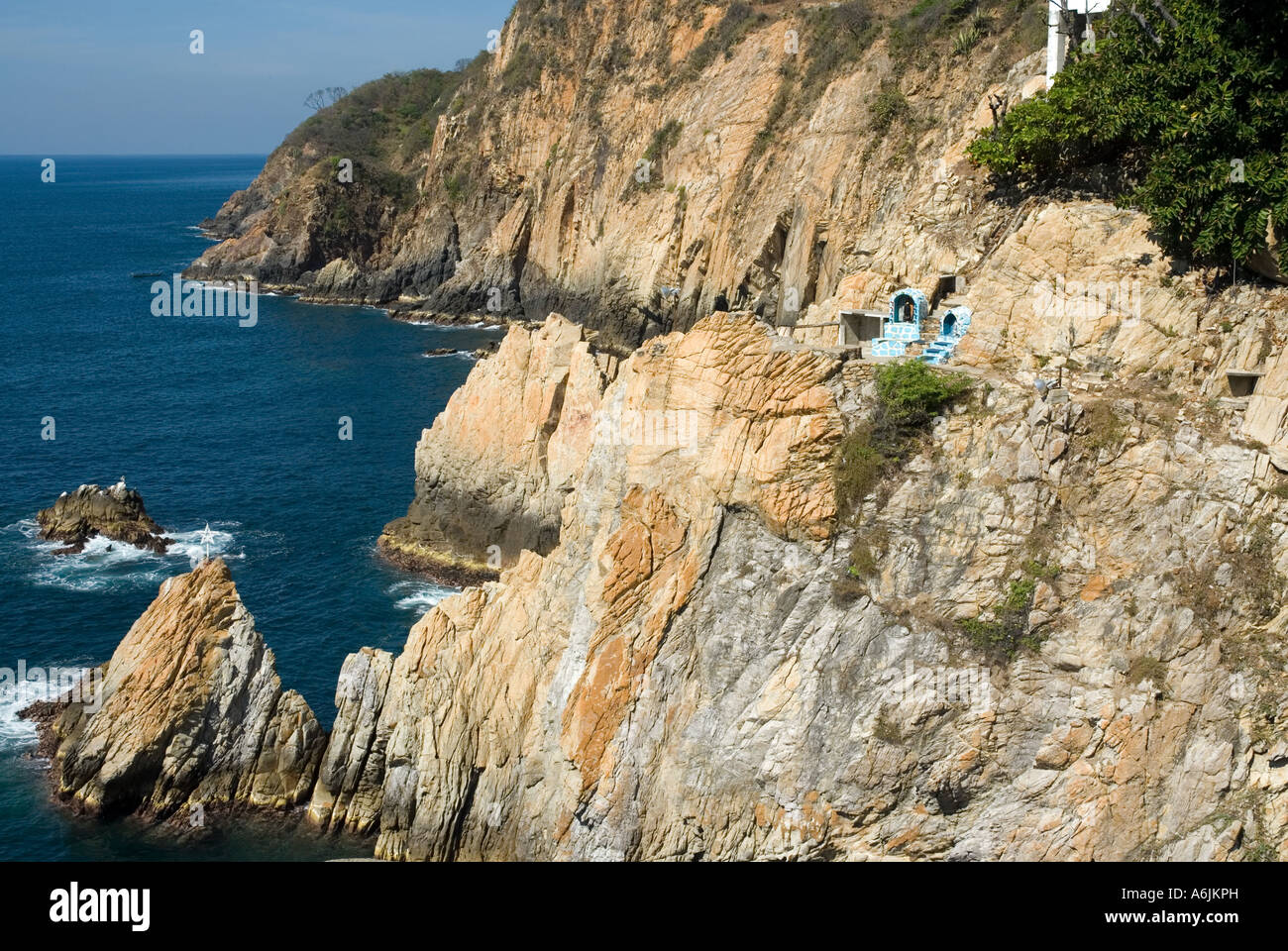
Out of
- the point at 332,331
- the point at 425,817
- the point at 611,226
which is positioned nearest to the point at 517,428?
the point at 425,817

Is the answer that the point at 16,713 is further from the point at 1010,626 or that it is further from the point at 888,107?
the point at 888,107

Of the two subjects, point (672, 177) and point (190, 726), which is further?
point (672, 177)

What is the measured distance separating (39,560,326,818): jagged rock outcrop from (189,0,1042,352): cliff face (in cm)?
2155

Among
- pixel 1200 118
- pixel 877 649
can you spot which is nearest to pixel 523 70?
pixel 1200 118

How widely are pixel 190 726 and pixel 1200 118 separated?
97.3ft

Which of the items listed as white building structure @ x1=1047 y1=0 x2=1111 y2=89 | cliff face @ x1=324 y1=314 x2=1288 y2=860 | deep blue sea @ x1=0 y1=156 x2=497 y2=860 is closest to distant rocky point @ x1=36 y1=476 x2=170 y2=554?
deep blue sea @ x1=0 y1=156 x2=497 y2=860

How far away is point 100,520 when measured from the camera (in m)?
51.4

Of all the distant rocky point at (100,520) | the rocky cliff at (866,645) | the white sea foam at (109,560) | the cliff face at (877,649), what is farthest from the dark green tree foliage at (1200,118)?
the distant rocky point at (100,520)

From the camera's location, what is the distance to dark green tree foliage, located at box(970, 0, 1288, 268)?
2503 cm

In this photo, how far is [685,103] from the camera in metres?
81.2

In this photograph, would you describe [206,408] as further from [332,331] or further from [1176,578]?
[1176,578]

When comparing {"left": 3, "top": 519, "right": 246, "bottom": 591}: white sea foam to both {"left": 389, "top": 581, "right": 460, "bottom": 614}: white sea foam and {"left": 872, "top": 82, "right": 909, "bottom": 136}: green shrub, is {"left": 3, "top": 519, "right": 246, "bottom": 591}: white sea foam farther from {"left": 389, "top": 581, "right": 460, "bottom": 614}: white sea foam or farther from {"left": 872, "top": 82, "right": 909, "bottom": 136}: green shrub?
{"left": 872, "top": 82, "right": 909, "bottom": 136}: green shrub

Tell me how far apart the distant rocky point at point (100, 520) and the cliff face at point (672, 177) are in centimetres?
3132

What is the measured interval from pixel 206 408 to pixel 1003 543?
60.1 m
